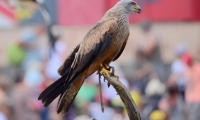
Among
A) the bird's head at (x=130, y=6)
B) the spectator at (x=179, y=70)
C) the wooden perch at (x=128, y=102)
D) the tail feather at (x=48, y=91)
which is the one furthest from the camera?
the spectator at (x=179, y=70)

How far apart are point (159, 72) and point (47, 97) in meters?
9.14

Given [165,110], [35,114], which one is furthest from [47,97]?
[35,114]

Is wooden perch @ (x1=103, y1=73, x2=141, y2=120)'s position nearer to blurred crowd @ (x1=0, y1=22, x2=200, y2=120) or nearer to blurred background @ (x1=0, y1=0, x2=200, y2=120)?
blurred background @ (x1=0, y1=0, x2=200, y2=120)

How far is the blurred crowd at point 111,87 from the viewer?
40.3ft

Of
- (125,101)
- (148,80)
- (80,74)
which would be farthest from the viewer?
(148,80)

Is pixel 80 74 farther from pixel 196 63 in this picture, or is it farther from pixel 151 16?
pixel 151 16

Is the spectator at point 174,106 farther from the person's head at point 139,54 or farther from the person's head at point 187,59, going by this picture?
the person's head at point 139,54

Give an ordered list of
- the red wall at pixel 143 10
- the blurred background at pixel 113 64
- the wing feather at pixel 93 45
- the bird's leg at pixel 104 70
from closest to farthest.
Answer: the bird's leg at pixel 104 70
the wing feather at pixel 93 45
the blurred background at pixel 113 64
the red wall at pixel 143 10

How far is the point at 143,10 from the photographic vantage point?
58.2 ft

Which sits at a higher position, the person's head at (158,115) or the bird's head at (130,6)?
the person's head at (158,115)

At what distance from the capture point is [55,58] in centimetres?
1462

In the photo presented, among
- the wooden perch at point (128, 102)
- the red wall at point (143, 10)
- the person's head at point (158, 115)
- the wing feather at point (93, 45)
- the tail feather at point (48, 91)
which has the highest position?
the red wall at point (143, 10)

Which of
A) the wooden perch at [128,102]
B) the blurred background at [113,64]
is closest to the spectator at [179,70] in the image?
the blurred background at [113,64]

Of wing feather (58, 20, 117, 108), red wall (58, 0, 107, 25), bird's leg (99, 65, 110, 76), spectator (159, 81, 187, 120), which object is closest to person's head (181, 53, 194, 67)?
spectator (159, 81, 187, 120)
